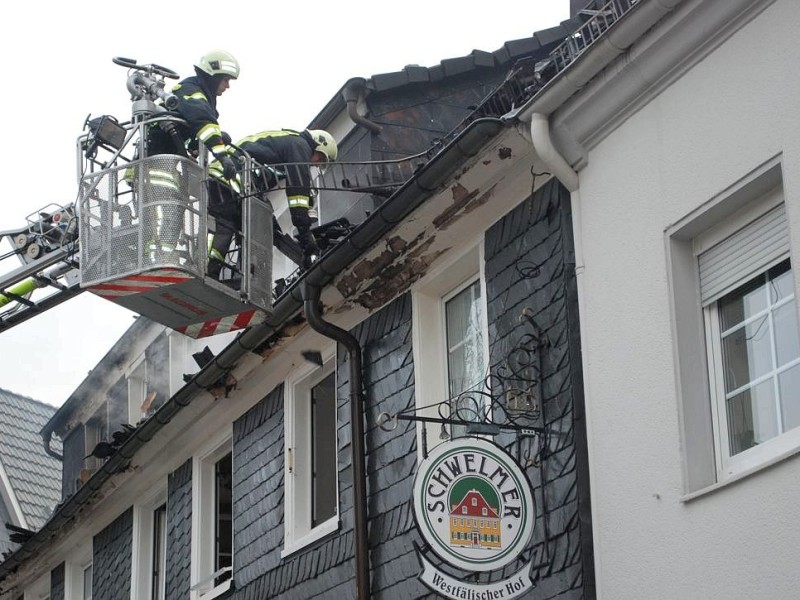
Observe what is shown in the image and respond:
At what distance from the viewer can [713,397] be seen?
28.3 feet

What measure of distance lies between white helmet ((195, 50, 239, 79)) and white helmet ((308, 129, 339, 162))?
960 millimetres

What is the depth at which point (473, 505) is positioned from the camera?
8664 millimetres

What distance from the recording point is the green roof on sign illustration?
8680 millimetres

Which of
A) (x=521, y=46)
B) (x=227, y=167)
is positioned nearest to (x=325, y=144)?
(x=227, y=167)

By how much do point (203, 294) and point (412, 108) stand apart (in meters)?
3.42

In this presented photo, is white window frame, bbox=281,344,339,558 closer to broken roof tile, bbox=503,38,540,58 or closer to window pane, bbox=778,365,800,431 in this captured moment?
broken roof tile, bbox=503,38,540,58

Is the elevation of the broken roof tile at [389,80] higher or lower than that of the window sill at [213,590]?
higher

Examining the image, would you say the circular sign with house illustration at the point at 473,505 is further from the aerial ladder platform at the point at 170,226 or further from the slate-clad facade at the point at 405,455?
the aerial ladder platform at the point at 170,226

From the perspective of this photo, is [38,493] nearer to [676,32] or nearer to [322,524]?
[322,524]

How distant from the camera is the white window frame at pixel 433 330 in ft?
37.1

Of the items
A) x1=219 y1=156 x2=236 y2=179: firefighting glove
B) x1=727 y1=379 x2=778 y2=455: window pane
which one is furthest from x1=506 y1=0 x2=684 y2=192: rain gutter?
x1=219 y1=156 x2=236 y2=179: firefighting glove

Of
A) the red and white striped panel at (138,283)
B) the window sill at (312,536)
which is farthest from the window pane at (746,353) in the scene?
the red and white striped panel at (138,283)

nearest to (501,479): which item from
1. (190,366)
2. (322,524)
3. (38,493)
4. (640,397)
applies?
(640,397)

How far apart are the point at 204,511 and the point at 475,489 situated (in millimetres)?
7165
